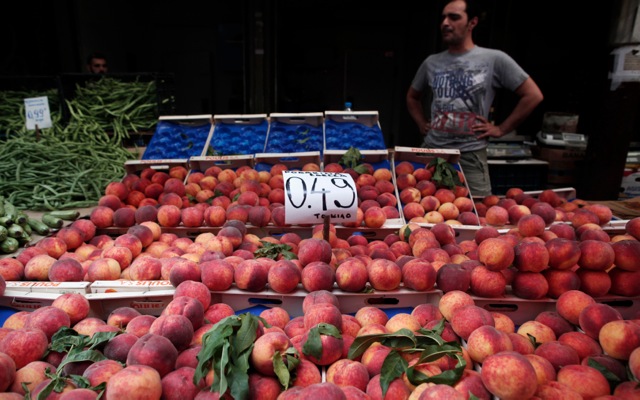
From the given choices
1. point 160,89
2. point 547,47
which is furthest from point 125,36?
point 547,47

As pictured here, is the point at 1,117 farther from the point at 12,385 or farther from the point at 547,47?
the point at 547,47

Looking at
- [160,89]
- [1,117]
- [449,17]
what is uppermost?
[449,17]

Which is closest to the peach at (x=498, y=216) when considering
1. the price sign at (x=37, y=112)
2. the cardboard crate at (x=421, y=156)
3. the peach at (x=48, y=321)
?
the cardboard crate at (x=421, y=156)

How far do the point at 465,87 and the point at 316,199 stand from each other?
8.27 feet

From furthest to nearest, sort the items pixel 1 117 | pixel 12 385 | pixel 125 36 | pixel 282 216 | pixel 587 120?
1. pixel 125 36
2. pixel 587 120
3. pixel 1 117
4. pixel 282 216
5. pixel 12 385

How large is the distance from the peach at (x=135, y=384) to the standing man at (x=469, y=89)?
3.56 metres

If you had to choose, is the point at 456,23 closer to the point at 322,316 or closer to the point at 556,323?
the point at 556,323

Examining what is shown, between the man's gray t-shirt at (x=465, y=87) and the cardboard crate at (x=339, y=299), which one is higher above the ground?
the man's gray t-shirt at (x=465, y=87)

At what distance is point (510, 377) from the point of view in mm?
1219

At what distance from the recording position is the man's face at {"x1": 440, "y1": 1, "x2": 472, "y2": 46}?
376 cm

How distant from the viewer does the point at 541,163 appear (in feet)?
19.6

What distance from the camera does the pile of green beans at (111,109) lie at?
520 centimetres

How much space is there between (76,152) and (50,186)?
40.1 inches

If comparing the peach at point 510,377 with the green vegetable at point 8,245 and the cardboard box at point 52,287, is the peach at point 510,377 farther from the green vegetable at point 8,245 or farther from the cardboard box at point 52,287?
the green vegetable at point 8,245
